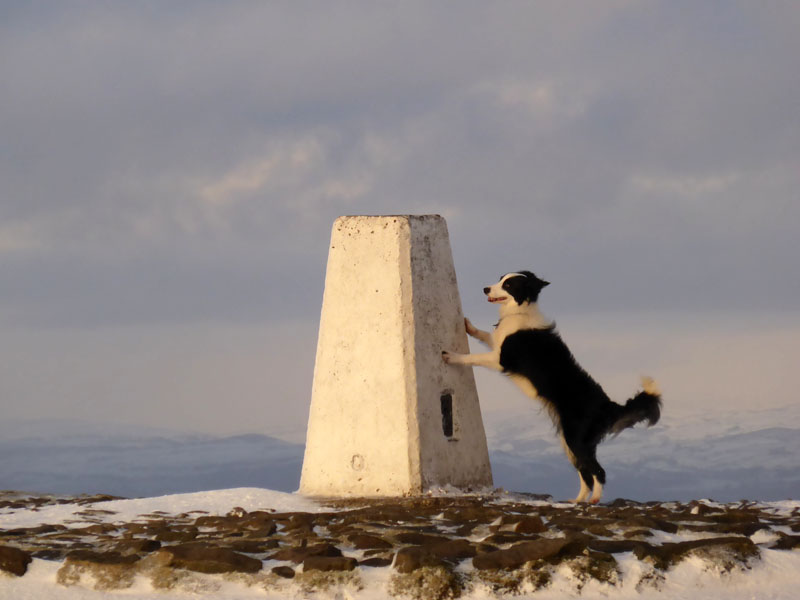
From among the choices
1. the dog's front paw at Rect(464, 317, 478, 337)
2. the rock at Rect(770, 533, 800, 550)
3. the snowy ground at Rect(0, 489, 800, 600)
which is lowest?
the snowy ground at Rect(0, 489, 800, 600)

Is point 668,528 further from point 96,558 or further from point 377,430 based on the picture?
point 96,558

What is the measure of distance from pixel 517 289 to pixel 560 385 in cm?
127

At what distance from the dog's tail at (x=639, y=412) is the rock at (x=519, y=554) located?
4217 millimetres

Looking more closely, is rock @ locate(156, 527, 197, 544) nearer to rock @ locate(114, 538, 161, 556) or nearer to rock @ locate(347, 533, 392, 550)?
rock @ locate(114, 538, 161, 556)

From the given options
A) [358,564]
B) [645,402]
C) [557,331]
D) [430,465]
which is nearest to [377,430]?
[430,465]

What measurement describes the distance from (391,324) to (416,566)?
16.2 ft

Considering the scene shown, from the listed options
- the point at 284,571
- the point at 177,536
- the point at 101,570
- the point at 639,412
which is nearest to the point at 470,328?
the point at 639,412

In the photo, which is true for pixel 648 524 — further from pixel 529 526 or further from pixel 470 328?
pixel 470 328

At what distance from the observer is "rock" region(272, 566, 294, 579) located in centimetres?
743

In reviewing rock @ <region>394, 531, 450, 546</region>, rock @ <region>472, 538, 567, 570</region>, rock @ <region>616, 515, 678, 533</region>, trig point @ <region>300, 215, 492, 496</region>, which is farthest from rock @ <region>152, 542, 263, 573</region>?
trig point @ <region>300, 215, 492, 496</region>

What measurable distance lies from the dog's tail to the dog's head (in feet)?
5.65

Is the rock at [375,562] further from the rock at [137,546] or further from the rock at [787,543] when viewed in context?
the rock at [787,543]

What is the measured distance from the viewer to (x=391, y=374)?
11.8 m

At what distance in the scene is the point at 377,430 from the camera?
11758 millimetres
